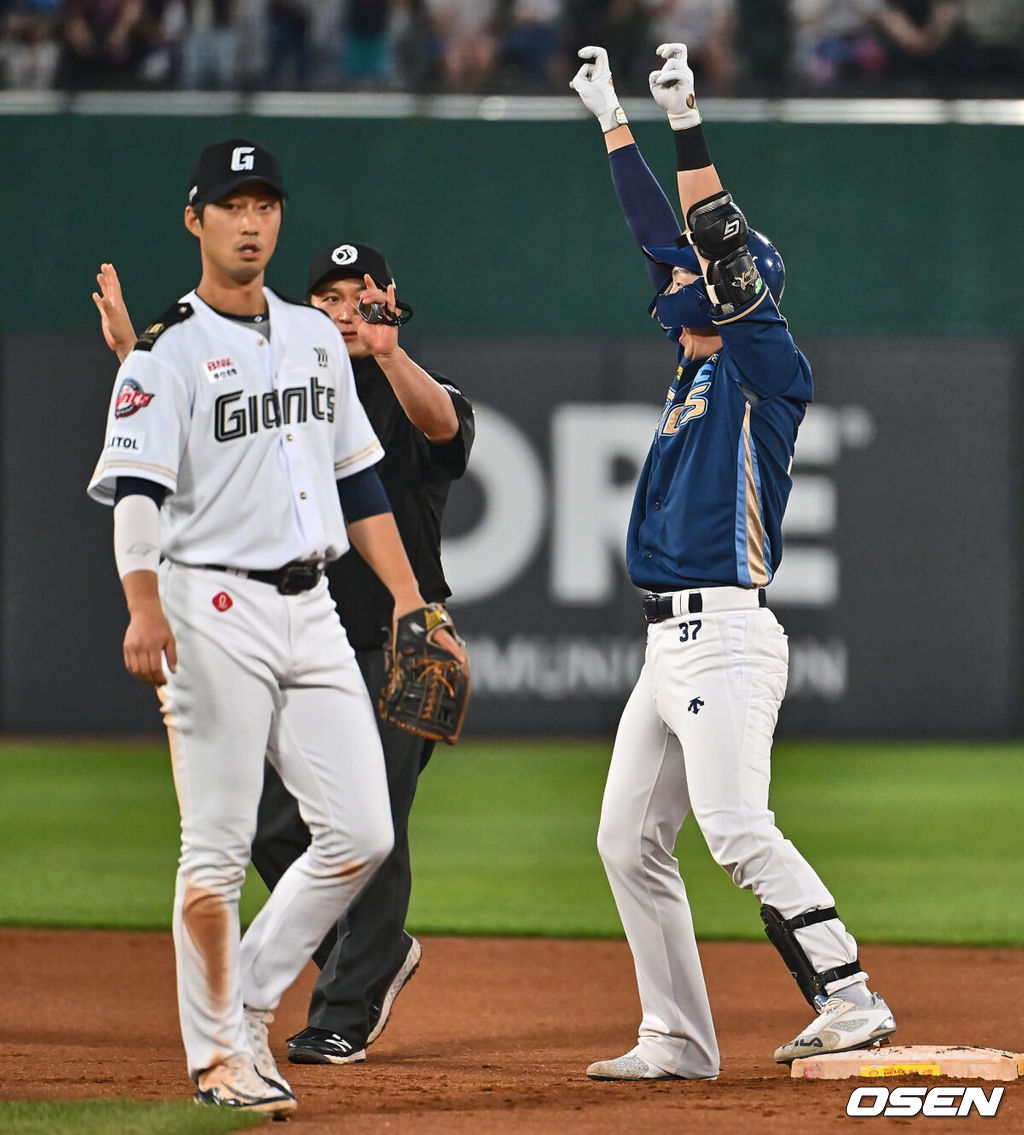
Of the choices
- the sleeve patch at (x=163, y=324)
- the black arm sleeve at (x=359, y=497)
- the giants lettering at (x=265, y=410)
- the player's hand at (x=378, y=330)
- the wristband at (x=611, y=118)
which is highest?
the wristband at (x=611, y=118)

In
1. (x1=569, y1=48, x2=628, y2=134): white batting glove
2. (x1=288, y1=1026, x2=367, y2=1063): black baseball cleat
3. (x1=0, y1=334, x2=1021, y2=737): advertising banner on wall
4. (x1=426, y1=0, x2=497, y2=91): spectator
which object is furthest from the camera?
(x1=426, y1=0, x2=497, y2=91): spectator

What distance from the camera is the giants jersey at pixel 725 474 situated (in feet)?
14.9

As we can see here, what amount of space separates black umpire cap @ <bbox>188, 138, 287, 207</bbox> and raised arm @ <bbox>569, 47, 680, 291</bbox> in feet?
4.46

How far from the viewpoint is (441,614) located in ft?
14.3

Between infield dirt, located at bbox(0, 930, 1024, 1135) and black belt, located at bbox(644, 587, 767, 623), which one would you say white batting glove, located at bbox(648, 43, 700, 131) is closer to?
black belt, located at bbox(644, 587, 767, 623)

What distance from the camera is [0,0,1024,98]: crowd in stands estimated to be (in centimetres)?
1495

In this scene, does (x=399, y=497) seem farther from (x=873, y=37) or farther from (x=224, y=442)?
(x=873, y=37)

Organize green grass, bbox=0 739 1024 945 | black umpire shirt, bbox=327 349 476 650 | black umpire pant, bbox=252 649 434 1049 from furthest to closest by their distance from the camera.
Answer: green grass, bbox=0 739 1024 945, black umpire shirt, bbox=327 349 476 650, black umpire pant, bbox=252 649 434 1049

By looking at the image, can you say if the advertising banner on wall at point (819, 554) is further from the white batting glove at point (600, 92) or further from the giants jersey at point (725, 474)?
the giants jersey at point (725, 474)

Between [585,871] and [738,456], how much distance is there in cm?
471

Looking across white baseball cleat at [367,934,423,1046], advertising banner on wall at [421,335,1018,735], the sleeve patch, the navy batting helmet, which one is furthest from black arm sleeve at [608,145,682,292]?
advertising banner on wall at [421,335,1018,735]

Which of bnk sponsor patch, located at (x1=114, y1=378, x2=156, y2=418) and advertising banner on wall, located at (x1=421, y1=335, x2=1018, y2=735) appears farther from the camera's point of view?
advertising banner on wall, located at (x1=421, y1=335, x2=1018, y2=735)

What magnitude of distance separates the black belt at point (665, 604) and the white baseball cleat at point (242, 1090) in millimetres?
1437

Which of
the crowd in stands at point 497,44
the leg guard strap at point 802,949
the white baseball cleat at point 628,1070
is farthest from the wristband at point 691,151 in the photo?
the crowd in stands at point 497,44
